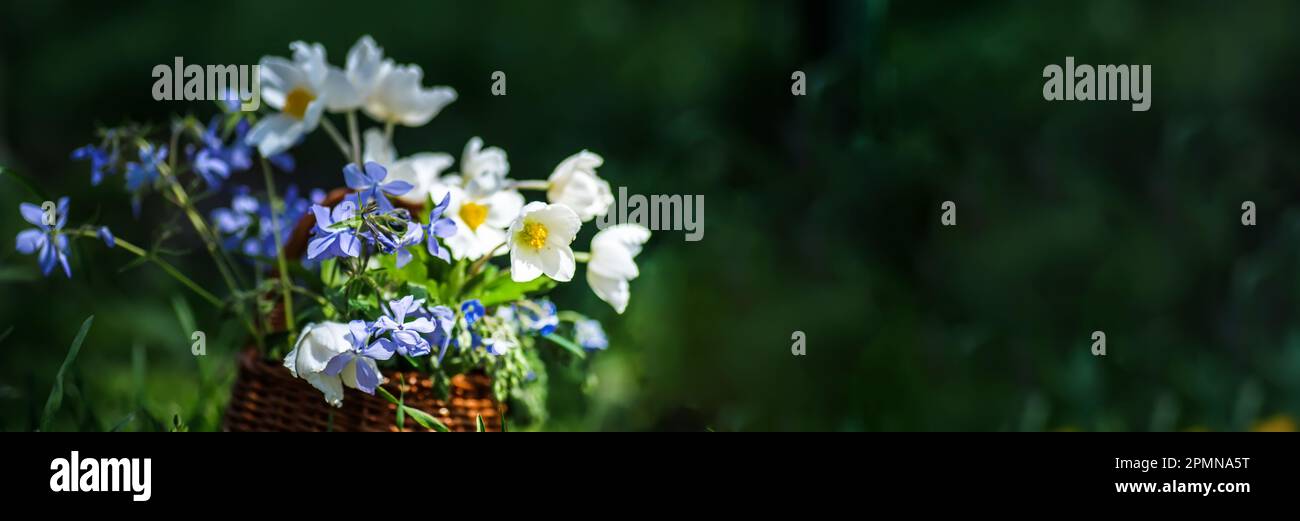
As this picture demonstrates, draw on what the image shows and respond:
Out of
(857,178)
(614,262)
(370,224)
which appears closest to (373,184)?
(370,224)

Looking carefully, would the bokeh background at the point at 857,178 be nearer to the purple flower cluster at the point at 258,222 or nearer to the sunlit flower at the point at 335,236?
the purple flower cluster at the point at 258,222

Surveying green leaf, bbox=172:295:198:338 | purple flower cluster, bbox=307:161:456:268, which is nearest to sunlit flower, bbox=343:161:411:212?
purple flower cluster, bbox=307:161:456:268

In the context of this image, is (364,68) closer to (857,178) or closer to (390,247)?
(390,247)

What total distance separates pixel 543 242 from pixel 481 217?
119mm

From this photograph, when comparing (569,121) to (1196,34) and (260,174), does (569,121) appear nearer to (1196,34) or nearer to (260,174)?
(260,174)

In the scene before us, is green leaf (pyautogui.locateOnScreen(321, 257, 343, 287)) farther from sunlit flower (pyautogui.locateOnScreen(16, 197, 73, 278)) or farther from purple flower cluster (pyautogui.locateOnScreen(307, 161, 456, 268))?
sunlit flower (pyautogui.locateOnScreen(16, 197, 73, 278))

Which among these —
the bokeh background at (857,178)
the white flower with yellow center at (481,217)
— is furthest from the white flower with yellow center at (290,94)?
the bokeh background at (857,178)

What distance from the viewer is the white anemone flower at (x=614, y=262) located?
4.11 ft

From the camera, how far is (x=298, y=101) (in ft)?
4.44

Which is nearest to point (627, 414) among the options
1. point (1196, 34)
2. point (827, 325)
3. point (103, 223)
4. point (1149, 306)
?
point (827, 325)

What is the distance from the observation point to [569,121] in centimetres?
287

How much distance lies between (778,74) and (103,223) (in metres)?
1.70
